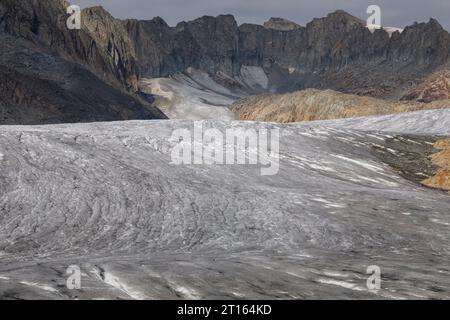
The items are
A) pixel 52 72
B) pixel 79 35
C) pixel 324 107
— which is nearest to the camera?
pixel 52 72

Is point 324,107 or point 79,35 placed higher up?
point 79,35

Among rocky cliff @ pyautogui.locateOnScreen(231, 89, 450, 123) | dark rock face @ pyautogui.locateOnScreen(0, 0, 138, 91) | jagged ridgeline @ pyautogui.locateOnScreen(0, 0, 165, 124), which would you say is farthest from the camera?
rocky cliff @ pyautogui.locateOnScreen(231, 89, 450, 123)

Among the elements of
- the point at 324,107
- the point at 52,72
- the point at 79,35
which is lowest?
the point at 324,107

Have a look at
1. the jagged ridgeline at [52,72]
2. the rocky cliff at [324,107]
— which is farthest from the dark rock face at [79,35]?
the rocky cliff at [324,107]

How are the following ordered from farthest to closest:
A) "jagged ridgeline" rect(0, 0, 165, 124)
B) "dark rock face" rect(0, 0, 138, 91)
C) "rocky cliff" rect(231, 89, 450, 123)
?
"rocky cliff" rect(231, 89, 450, 123)
"dark rock face" rect(0, 0, 138, 91)
"jagged ridgeline" rect(0, 0, 165, 124)

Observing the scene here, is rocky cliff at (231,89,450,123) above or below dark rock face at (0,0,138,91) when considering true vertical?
below

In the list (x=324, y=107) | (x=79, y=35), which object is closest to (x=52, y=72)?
(x=79, y=35)

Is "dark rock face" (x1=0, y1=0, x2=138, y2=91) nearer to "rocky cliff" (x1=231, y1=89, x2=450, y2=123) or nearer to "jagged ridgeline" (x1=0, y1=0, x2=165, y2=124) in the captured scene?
"jagged ridgeline" (x1=0, y1=0, x2=165, y2=124)

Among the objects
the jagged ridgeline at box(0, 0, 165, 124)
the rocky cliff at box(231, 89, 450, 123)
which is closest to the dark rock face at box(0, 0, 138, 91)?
the jagged ridgeline at box(0, 0, 165, 124)

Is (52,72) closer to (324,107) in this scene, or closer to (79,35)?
(79,35)
